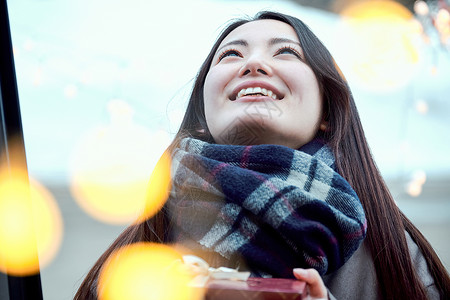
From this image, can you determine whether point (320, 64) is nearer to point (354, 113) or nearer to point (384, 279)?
point (354, 113)

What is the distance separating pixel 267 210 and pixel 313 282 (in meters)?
0.14

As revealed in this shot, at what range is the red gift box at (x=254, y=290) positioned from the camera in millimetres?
469

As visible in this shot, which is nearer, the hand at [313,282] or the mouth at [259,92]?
the hand at [313,282]

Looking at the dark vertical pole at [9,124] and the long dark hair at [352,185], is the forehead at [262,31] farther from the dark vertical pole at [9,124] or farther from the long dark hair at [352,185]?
the dark vertical pole at [9,124]

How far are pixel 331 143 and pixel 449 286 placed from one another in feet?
1.05

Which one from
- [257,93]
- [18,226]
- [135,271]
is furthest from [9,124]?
[257,93]

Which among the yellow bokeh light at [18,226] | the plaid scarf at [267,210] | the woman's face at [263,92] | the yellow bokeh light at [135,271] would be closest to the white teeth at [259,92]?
the woman's face at [263,92]

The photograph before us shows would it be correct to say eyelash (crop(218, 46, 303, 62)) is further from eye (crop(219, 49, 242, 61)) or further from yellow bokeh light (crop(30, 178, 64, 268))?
yellow bokeh light (crop(30, 178, 64, 268))

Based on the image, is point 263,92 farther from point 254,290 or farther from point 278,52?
point 254,290

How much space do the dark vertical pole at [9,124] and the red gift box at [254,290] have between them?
1.43 feet

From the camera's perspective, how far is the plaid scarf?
640 millimetres

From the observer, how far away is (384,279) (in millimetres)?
703

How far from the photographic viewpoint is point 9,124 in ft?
2.39

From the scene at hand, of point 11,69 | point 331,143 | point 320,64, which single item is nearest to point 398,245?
point 331,143
